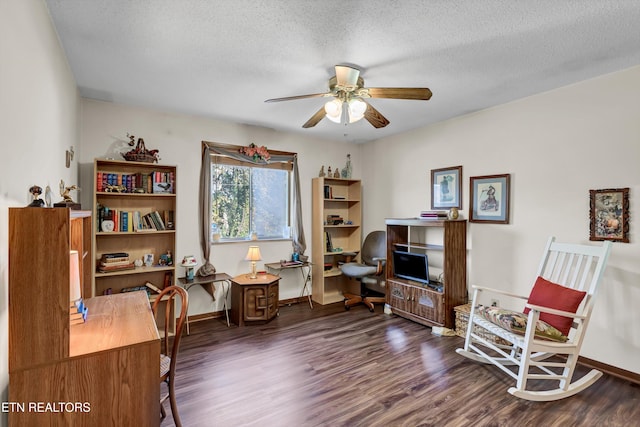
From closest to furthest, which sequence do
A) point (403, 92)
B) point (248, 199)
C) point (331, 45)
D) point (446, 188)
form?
point (331, 45) → point (403, 92) → point (446, 188) → point (248, 199)

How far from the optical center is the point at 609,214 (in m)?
2.61

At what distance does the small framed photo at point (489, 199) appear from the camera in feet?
10.9

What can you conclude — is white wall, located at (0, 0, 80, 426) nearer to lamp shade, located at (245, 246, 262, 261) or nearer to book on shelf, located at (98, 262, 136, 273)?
book on shelf, located at (98, 262, 136, 273)

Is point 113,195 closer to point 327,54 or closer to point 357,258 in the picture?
point 327,54

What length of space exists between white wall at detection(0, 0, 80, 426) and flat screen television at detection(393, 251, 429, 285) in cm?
363

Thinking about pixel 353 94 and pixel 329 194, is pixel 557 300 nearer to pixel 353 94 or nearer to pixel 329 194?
pixel 353 94

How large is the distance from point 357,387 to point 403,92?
2.33 meters

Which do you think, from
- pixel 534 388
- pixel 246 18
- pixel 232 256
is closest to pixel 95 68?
pixel 246 18

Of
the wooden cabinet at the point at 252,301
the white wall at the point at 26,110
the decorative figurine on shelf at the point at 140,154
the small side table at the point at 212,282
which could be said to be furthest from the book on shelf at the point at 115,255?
the wooden cabinet at the point at 252,301

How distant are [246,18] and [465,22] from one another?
4.50 ft

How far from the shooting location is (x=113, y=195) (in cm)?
325

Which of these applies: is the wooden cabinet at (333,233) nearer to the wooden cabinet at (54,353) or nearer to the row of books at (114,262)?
the row of books at (114,262)

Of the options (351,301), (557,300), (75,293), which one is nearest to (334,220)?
(351,301)

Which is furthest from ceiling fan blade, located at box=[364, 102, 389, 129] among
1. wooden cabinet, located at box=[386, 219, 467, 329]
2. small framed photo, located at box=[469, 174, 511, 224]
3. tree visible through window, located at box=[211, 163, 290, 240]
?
tree visible through window, located at box=[211, 163, 290, 240]
